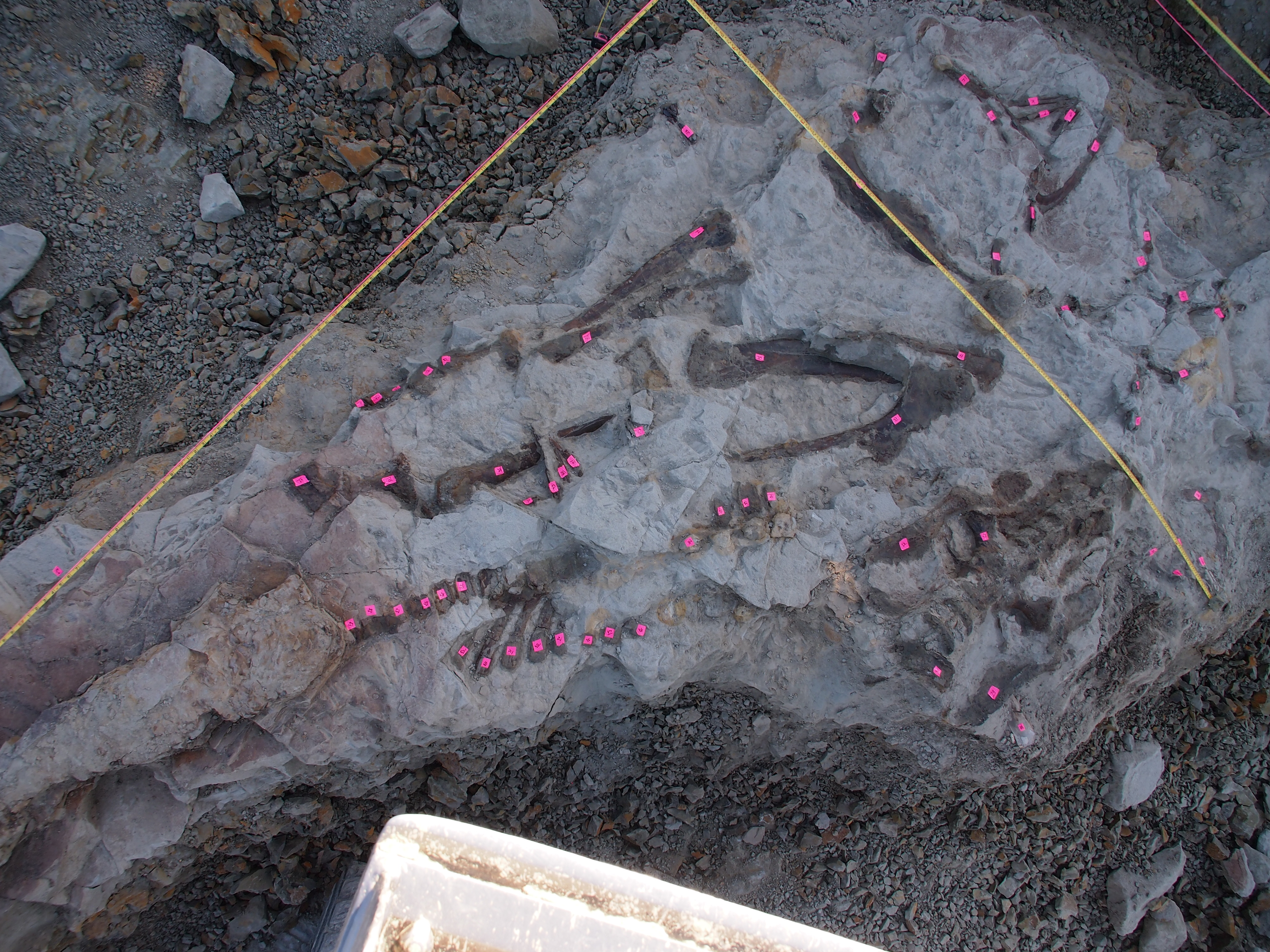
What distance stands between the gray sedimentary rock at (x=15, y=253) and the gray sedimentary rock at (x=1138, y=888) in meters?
7.83

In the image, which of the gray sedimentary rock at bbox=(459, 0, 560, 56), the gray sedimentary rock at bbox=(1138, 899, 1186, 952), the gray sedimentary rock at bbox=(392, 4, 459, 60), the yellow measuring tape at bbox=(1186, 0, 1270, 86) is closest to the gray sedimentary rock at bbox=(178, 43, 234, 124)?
the gray sedimentary rock at bbox=(392, 4, 459, 60)

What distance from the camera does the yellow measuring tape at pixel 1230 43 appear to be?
5.95 m

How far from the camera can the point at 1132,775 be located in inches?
199

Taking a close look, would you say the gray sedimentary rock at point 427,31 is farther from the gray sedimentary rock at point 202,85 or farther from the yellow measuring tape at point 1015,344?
the yellow measuring tape at point 1015,344

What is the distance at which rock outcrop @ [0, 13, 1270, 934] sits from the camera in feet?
11.7

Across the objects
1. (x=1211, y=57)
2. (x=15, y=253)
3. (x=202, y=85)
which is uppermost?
(x=1211, y=57)

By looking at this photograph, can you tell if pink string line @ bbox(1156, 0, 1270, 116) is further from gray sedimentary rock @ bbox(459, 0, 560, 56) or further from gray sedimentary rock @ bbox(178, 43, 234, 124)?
gray sedimentary rock @ bbox(178, 43, 234, 124)

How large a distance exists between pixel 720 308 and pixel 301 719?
3065 millimetres

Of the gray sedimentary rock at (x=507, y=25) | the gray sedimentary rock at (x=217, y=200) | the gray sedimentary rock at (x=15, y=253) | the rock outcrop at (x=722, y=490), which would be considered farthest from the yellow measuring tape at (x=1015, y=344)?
the gray sedimentary rock at (x=15, y=253)

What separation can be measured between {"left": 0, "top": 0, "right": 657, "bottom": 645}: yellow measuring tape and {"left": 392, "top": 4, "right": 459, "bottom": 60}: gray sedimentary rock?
766 mm

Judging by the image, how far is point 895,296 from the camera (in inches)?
179

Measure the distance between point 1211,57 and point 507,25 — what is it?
538 centimetres

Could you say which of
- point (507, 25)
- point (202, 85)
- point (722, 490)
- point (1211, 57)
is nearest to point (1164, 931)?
point (722, 490)

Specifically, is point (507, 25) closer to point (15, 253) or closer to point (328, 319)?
point (328, 319)
